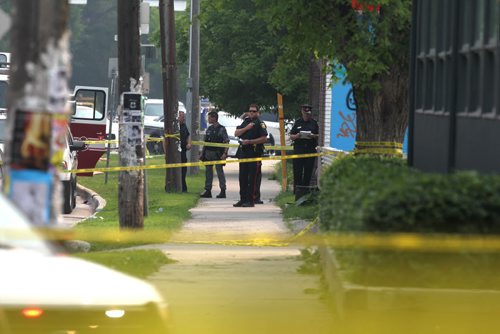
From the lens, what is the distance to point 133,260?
1410 cm

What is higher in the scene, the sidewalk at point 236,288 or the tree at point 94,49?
the tree at point 94,49

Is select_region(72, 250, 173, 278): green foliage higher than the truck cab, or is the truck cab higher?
the truck cab

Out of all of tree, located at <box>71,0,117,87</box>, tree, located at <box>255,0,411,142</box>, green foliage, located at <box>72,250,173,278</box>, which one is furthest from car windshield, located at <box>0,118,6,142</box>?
tree, located at <box>71,0,117,87</box>

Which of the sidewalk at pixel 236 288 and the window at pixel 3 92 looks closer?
the sidewalk at pixel 236 288

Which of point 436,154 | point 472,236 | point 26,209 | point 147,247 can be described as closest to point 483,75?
point 436,154

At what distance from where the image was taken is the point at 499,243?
9.03 metres

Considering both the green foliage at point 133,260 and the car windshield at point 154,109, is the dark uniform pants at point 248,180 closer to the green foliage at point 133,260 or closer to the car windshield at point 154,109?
the green foliage at point 133,260

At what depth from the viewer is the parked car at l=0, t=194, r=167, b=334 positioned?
638 centimetres

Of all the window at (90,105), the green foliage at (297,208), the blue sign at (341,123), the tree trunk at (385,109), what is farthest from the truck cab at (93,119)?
the tree trunk at (385,109)

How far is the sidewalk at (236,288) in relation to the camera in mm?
10461

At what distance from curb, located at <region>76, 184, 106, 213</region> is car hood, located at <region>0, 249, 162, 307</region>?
18.3m

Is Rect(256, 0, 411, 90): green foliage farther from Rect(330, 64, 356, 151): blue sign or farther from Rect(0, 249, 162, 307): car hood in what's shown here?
Rect(0, 249, 162, 307): car hood

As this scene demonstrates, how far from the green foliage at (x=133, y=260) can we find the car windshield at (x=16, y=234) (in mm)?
5980

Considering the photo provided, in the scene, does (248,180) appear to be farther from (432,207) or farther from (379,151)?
(432,207)
